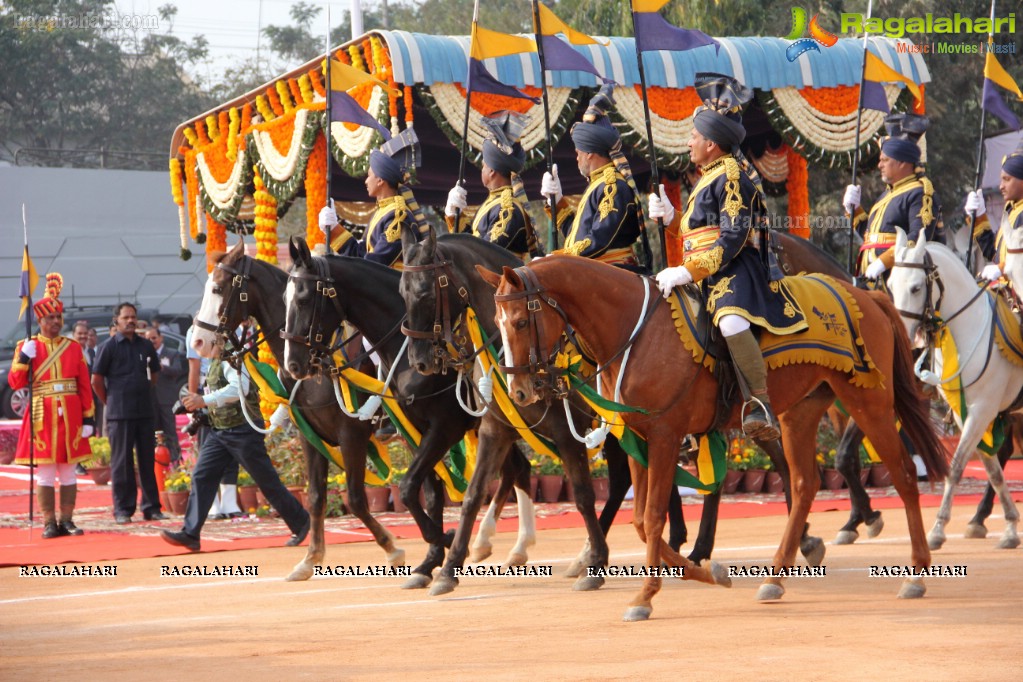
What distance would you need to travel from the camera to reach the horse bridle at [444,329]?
855 centimetres

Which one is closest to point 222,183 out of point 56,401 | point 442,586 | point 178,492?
point 178,492

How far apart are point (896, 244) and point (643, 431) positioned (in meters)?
3.16

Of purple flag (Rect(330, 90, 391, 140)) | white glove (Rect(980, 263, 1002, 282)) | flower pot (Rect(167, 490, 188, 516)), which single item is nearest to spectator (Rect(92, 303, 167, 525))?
flower pot (Rect(167, 490, 188, 516))

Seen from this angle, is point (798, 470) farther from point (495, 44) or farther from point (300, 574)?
point (495, 44)

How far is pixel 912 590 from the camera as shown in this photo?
8062 mm

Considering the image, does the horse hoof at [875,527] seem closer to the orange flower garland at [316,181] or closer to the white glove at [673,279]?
the white glove at [673,279]

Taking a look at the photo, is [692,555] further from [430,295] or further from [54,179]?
[54,179]

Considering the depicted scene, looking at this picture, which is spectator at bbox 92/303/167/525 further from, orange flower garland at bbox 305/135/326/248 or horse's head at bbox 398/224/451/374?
horse's head at bbox 398/224/451/374

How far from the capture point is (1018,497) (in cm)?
1352

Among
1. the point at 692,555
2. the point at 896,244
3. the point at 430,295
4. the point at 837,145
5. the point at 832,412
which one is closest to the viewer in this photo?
the point at 430,295

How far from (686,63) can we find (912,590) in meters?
9.11

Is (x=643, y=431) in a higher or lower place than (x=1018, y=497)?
higher

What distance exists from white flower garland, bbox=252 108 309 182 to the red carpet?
13.1ft

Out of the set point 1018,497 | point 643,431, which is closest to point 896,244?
point 643,431
